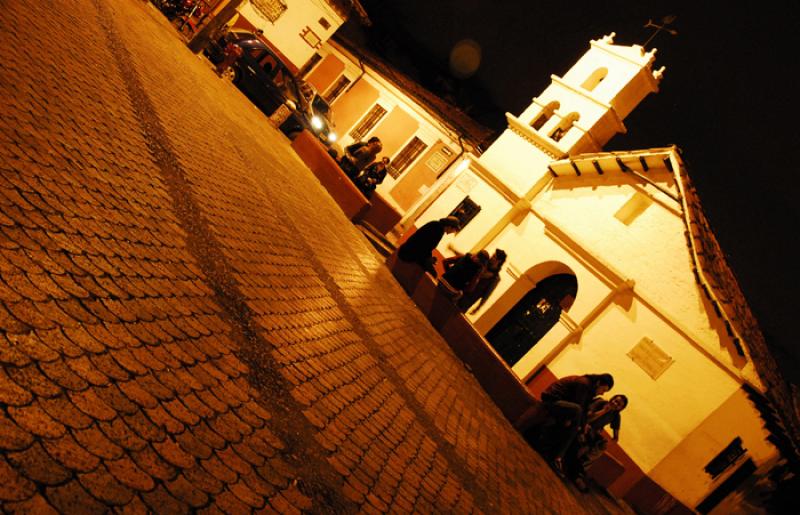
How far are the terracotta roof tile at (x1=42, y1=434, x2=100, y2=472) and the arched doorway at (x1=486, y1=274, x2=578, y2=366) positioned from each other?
12313 millimetres

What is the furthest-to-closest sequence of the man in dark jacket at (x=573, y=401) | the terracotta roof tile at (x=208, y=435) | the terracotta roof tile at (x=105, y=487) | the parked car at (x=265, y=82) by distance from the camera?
the parked car at (x=265, y=82) → the man in dark jacket at (x=573, y=401) → the terracotta roof tile at (x=208, y=435) → the terracotta roof tile at (x=105, y=487)

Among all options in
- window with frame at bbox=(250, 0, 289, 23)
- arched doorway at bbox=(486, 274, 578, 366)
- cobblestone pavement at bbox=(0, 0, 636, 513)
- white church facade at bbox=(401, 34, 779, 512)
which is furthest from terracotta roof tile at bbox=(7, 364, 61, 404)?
window with frame at bbox=(250, 0, 289, 23)

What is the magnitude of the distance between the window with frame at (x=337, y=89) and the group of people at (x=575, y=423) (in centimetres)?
2459

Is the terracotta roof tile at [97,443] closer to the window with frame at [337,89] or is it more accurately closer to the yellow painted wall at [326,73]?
the window with frame at [337,89]

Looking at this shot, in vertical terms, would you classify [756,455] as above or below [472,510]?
above

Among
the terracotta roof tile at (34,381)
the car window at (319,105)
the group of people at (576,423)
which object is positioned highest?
the car window at (319,105)

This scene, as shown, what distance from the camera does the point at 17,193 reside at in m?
3.23

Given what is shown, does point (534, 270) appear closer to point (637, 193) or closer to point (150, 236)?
point (637, 193)

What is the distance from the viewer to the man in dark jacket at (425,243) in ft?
31.1

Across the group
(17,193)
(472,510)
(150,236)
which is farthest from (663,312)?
(17,193)

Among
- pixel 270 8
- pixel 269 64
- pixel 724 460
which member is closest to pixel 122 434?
pixel 724 460

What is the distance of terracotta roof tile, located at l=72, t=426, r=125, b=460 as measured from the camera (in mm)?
2049

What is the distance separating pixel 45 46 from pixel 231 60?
429 inches

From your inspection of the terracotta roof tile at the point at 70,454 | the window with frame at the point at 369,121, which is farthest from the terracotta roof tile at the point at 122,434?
the window with frame at the point at 369,121
